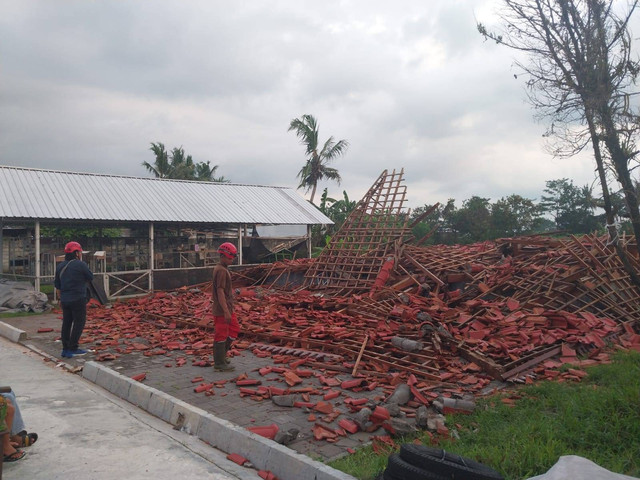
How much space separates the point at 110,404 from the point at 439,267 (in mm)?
8786

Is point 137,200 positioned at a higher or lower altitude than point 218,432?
higher

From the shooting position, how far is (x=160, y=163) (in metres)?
41.6

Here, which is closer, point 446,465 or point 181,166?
point 446,465

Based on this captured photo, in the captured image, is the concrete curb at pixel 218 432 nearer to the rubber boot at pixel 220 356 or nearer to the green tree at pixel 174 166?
the rubber boot at pixel 220 356

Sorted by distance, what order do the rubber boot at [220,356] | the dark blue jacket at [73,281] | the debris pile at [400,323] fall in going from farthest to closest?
1. the dark blue jacket at [73,281]
2. the rubber boot at [220,356]
3. the debris pile at [400,323]

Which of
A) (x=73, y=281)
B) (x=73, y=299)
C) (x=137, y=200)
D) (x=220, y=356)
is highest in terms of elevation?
(x=137, y=200)

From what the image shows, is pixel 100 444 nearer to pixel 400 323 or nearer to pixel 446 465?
pixel 446 465

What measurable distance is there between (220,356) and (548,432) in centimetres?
477

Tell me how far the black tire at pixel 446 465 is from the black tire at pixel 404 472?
0.04 metres

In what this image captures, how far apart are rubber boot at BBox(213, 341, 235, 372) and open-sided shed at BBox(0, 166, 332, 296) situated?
37.8ft

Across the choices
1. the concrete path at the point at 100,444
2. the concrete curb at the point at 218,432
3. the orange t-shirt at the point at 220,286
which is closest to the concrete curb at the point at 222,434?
the concrete curb at the point at 218,432

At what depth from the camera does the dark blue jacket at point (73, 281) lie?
935cm

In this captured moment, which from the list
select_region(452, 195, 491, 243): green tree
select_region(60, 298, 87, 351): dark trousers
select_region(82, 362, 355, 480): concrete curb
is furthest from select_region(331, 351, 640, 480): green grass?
select_region(452, 195, 491, 243): green tree

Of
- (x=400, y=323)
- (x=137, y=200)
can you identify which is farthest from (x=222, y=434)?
(x=137, y=200)
